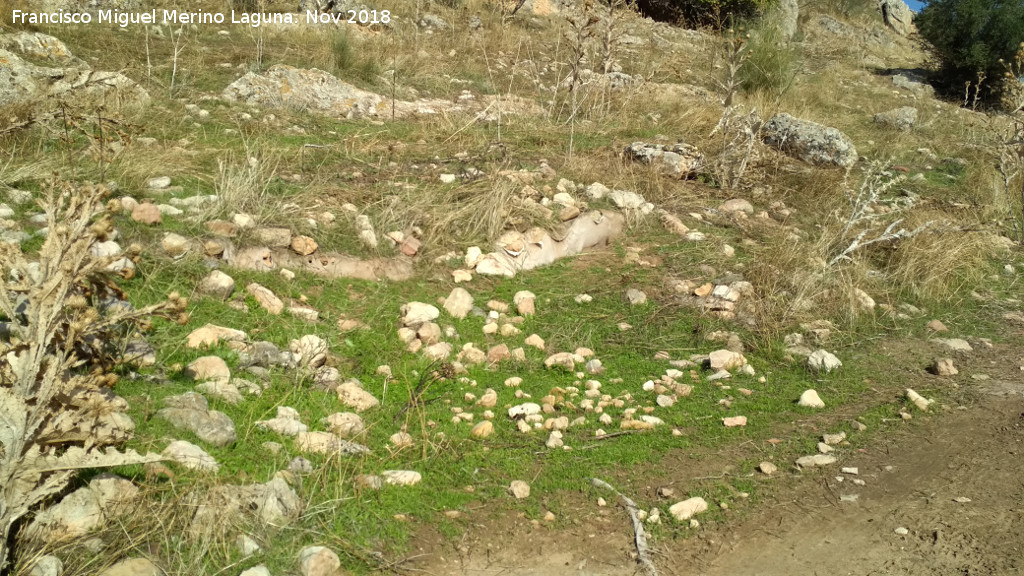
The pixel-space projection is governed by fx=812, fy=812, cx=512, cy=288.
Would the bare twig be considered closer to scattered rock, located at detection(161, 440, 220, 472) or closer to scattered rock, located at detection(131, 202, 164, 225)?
scattered rock, located at detection(161, 440, 220, 472)

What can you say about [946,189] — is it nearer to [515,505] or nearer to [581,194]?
[581,194]

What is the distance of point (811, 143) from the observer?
23.3 feet

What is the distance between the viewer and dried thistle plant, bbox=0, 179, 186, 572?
7.05 ft

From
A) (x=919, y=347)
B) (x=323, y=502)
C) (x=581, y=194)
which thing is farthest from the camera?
(x=581, y=194)

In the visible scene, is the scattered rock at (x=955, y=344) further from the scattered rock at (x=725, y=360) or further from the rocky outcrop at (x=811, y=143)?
the rocky outcrop at (x=811, y=143)

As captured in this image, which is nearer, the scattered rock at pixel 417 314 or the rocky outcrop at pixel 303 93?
the scattered rock at pixel 417 314

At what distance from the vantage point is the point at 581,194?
5449 millimetres

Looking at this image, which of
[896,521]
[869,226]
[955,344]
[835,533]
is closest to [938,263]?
[869,226]

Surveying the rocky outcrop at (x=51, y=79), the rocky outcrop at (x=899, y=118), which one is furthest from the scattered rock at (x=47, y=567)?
the rocky outcrop at (x=899, y=118)

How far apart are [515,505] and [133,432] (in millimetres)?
1268

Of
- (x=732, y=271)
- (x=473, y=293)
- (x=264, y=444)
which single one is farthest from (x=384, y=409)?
(x=732, y=271)

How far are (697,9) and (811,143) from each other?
8.06 m

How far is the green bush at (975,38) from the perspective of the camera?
512 inches

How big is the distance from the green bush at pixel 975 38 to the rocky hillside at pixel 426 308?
20.6ft
